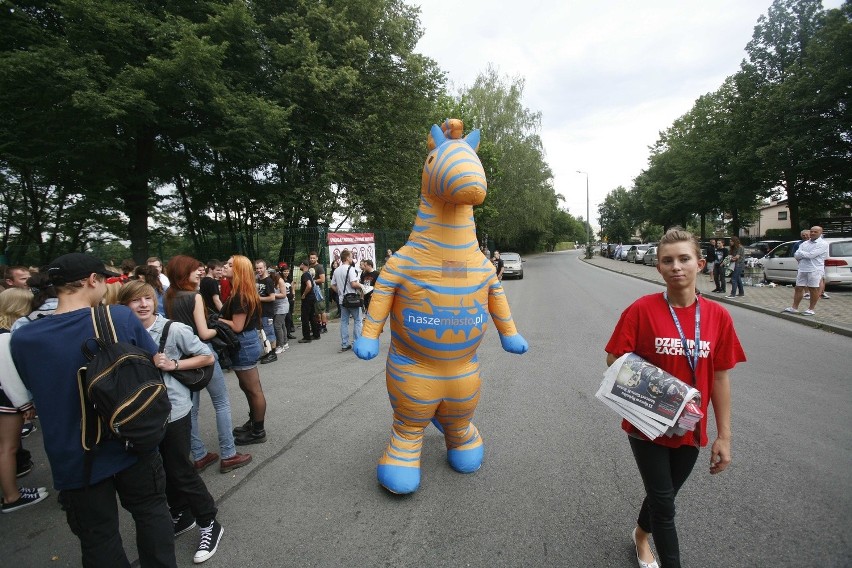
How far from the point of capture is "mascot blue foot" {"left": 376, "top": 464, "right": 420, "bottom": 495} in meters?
2.82

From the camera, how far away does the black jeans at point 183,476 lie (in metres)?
2.41

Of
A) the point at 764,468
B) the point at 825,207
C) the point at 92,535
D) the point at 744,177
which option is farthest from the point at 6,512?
the point at 825,207

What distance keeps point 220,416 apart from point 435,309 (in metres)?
1.95

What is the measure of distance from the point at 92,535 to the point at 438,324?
1.98 metres

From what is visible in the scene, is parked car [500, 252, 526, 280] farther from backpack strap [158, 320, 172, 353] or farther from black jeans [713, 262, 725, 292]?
backpack strap [158, 320, 172, 353]

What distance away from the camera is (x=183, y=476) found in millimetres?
2430

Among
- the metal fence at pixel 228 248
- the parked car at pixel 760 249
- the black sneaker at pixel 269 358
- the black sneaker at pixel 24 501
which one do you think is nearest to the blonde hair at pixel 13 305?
the black sneaker at pixel 24 501

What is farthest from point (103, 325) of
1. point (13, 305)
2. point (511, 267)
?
point (511, 267)

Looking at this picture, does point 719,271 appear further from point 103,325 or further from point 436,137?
point 103,325

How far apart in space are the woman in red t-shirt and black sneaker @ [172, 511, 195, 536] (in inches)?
107

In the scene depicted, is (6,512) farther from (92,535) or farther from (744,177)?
(744,177)

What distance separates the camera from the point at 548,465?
315 cm

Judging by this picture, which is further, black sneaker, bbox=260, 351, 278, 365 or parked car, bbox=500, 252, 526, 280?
parked car, bbox=500, 252, 526, 280

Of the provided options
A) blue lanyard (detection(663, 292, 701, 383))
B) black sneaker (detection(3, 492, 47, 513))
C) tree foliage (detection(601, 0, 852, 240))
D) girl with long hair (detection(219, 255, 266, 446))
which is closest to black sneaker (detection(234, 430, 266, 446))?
girl with long hair (detection(219, 255, 266, 446))
